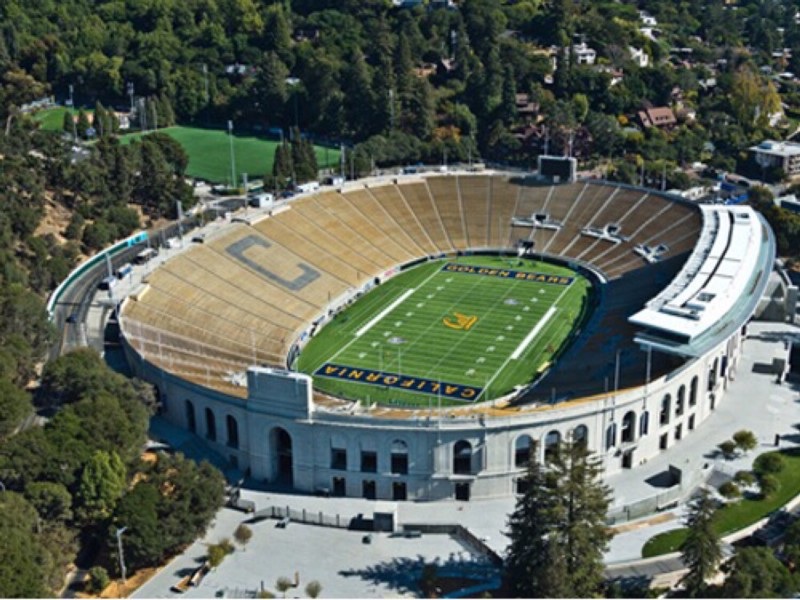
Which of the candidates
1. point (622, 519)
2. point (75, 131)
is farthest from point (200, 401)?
point (75, 131)

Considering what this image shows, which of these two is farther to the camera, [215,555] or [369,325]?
[369,325]

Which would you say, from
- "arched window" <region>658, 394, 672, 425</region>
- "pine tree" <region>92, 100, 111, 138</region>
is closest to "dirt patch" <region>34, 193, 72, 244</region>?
Result: "pine tree" <region>92, 100, 111, 138</region>

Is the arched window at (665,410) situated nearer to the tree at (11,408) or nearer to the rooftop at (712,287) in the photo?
the rooftop at (712,287)

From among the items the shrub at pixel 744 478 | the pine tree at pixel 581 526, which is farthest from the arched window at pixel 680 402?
the pine tree at pixel 581 526

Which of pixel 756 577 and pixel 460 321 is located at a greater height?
pixel 460 321

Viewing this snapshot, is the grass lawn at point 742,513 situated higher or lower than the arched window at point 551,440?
lower

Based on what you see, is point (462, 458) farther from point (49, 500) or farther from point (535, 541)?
point (49, 500)

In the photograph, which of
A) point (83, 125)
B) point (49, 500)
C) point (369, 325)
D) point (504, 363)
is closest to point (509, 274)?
point (369, 325)
